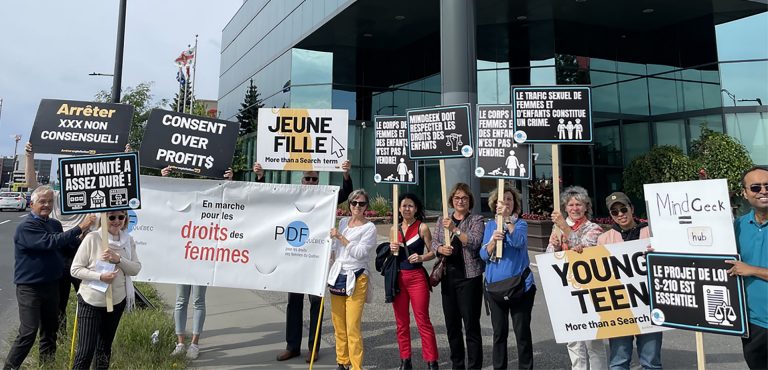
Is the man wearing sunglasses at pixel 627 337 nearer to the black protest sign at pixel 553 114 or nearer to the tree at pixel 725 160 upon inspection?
the black protest sign at pixel 553 114

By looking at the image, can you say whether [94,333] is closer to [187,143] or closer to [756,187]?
[187,143]

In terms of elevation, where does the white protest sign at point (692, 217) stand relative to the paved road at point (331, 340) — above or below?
above

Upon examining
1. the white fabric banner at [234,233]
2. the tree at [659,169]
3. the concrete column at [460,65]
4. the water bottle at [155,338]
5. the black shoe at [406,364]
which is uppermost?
the concrete column at [460,65]

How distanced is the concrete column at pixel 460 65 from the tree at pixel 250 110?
1954cm

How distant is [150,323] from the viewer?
203 inches

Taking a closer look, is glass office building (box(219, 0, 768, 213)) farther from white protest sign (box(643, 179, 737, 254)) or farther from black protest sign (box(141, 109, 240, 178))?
white protest sign (box(643, 179, 737, 254))

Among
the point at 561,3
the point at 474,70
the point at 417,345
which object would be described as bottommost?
the point at 417,345

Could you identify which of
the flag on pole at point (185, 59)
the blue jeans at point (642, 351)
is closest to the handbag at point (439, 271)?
the blue jeans at point (642, 351)

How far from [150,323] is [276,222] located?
1.99 metres

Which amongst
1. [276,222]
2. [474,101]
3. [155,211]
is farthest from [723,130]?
[155,211]

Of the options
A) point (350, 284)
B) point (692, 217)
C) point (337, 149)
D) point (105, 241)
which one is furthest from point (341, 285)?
point (692, 217)

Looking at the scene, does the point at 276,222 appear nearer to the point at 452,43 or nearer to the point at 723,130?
the point at 452,43

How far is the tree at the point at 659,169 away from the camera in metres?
16.0

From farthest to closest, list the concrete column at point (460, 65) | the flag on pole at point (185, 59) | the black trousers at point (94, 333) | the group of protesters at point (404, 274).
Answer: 1. the flag on pole at point (185, 59)
2. the concrete column at point (460, 65)
3. the group of protesters at point (404, 274)
4. the black trousers at point (94, 333)
